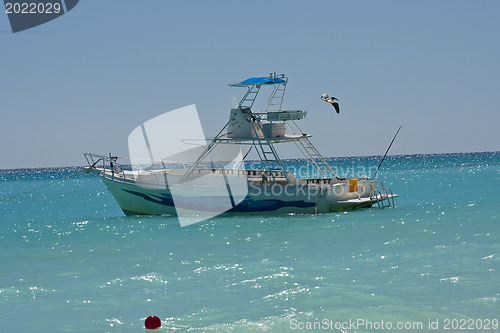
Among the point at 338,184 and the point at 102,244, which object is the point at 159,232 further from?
the point at 338,184

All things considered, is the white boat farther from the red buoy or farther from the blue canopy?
the red buoy

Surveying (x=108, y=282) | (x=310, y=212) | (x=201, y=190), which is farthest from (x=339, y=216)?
(x=108, y=282)

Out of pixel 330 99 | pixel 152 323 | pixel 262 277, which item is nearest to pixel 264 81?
pixel 330 99

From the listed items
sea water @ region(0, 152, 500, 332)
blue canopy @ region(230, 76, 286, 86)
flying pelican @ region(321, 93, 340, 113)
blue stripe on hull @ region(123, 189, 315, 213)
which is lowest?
sea water @ region(0, 152, 500, 332)

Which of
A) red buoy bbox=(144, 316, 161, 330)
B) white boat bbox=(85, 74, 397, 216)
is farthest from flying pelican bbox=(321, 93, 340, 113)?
red buoy bbox=(144, 316, 161, 330)

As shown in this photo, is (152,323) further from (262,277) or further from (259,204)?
(259,204)

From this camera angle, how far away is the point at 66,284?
14.9m

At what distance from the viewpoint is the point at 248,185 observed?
26.1 m

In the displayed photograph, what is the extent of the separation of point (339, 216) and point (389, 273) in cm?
1074

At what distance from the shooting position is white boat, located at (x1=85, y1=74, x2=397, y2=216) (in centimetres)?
2614

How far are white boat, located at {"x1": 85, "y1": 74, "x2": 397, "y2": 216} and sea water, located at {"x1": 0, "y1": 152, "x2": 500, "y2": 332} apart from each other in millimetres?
2080

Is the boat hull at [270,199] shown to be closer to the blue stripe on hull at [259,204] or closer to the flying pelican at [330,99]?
the blue stripe on hull at [259,204]

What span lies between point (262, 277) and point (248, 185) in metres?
11.6

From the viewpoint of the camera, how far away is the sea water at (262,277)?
11.6 metres
